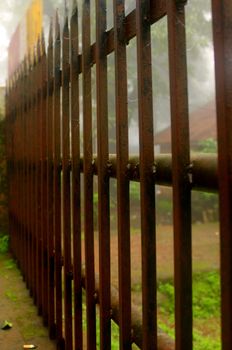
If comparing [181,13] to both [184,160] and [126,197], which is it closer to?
[184,160]

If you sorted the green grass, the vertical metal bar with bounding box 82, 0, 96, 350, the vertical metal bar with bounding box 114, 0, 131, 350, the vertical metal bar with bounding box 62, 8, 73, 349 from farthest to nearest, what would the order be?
the green grass
the vertical metal bar with bounding box 62, 8, 73, 349
the vertical metal bar with bounding box 82, 0, 96, 350
the vertical metal bar with bounding box 114, 0, 131, 350

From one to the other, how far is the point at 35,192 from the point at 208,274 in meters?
7.27

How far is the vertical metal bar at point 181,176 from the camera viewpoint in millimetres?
1266

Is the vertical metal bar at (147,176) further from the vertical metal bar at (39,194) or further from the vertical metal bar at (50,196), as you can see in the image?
the vertical metal bar at (39,194)

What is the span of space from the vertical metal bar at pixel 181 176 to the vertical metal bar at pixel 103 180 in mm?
732

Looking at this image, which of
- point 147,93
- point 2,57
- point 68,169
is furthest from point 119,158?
point 2,57

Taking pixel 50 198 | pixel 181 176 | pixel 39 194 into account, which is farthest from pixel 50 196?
pixel 181 176

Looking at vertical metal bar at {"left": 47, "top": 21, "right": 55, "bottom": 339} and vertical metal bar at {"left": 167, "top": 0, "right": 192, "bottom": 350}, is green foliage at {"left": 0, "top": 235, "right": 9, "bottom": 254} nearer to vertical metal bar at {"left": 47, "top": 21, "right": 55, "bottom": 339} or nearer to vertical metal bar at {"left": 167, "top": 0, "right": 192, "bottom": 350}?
vertical metal bar at {"left": 47, "top": 21, "right": 55, "bottom": 339}

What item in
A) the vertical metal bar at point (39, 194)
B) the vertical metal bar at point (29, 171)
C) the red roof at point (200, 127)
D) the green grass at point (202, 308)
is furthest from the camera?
the red roof at point (200, 127)

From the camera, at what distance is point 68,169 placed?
2.70 meters

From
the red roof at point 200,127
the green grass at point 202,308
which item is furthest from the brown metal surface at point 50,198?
the red roof at point 200,127

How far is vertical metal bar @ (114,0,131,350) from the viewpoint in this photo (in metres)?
1.72

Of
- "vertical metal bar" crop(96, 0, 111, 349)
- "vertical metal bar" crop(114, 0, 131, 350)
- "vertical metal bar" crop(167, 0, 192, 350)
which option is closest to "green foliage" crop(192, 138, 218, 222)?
"vertical metal bar" crop(96, 0, 111, 349)

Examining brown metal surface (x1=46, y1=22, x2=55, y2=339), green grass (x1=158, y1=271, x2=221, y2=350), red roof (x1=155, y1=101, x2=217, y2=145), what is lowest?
green grass (x1=158, y1=271, x2=221, y2=350)
